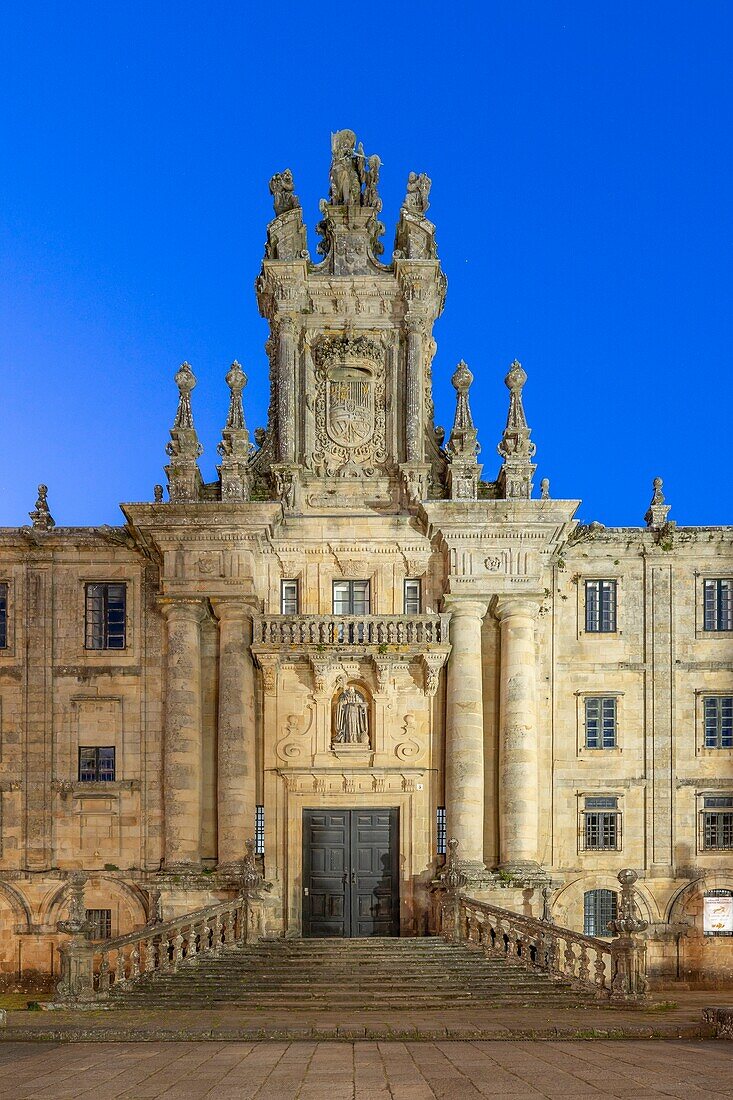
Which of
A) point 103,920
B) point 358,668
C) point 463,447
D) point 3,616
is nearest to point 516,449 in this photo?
point 463,447

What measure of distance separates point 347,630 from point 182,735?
5843 mm

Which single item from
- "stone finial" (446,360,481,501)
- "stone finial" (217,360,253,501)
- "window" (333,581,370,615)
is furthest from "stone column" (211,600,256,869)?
"stone finial" (446,360,481,501)

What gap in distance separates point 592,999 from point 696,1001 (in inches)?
252

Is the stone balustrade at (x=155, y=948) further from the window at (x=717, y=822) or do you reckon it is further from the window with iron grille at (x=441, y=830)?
the window at (x=717, y=822)

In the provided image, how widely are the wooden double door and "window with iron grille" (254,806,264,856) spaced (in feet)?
4.27

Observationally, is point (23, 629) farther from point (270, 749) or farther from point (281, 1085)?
point (281, 1085)

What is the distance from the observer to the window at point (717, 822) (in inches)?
1344

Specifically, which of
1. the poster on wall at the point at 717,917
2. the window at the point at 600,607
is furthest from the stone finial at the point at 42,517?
the poster on wall at the point at 717,917

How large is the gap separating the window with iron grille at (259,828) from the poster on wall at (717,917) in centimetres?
1359

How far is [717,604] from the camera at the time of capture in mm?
35188

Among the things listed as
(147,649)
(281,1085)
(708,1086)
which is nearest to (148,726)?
(147,649)

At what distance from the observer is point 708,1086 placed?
13.3m

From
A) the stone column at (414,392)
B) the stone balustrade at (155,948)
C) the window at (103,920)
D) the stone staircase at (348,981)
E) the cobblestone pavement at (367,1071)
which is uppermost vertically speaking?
the stone column at (414,392)

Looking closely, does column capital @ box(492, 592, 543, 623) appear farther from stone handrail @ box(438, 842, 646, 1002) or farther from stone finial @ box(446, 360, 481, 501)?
stone handrail @ box(438, 842, 646, 1002)
